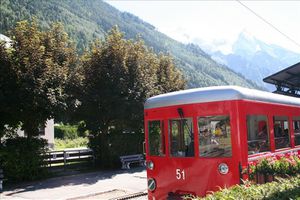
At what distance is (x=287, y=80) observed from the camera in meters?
23.8

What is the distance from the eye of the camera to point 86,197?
1290cm

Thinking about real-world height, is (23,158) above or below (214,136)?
below

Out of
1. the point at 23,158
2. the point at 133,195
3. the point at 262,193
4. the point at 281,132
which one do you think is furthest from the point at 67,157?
the point at 262,193

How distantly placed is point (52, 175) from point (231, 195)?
13532 mm

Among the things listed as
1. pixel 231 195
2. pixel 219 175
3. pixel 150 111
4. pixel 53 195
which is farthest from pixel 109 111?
pixel 231 195

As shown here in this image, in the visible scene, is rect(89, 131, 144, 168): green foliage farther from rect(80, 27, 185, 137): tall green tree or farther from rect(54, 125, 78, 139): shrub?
rect(54, 125, 78, 139): shrub

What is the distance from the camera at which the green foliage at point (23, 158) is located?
1534 centimetres

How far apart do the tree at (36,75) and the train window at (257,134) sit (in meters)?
9.22

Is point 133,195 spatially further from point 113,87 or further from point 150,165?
point 113,87

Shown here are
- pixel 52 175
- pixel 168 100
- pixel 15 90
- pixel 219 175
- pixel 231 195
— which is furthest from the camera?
pixel 52 175

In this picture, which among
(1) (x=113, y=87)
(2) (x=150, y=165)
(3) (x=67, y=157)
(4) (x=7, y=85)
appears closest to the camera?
(2) (x=150, y=165)

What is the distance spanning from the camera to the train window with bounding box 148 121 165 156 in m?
8.99

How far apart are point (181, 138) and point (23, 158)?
30.6 ft

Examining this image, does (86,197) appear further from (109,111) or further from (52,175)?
(109,111)
